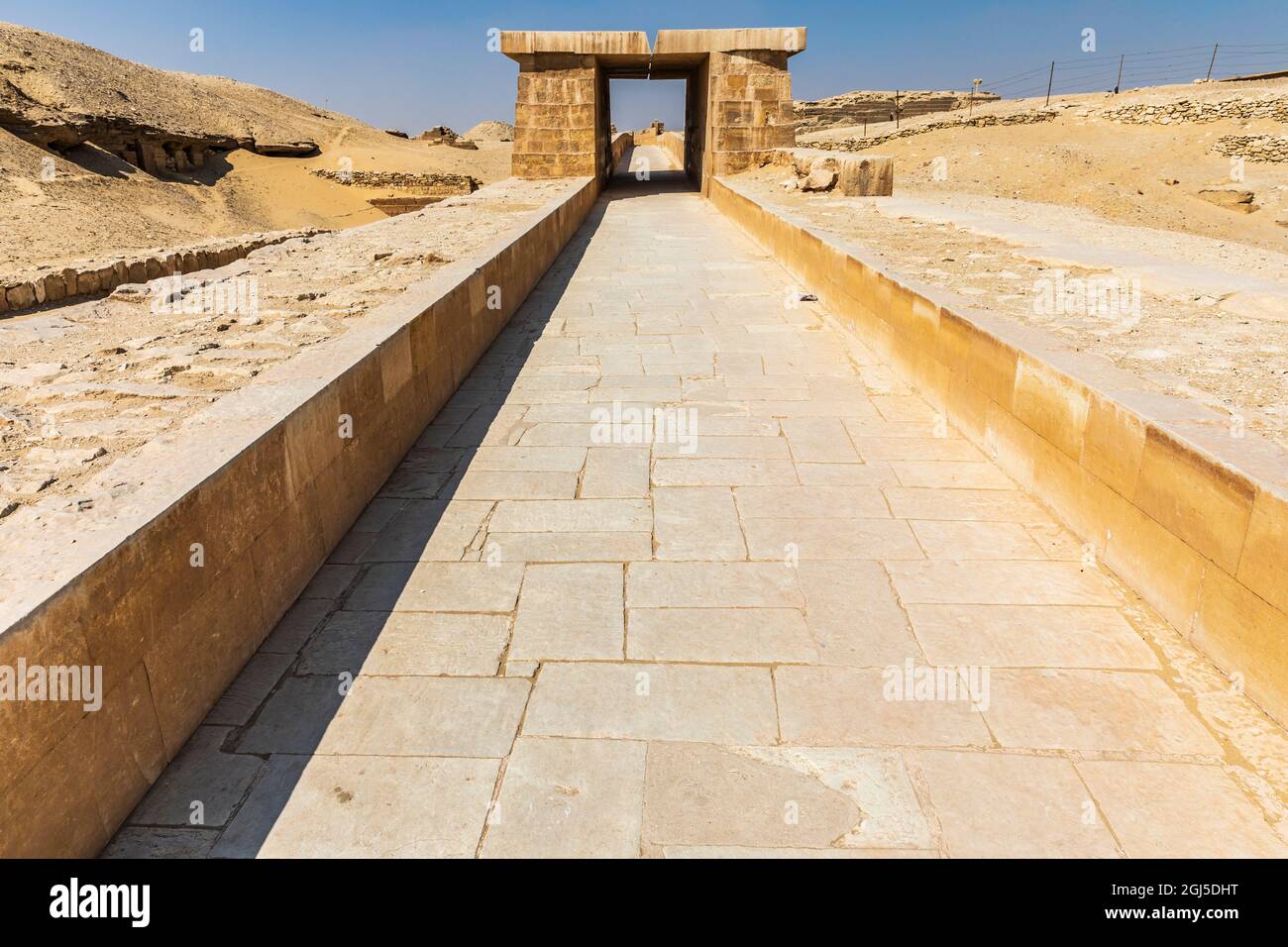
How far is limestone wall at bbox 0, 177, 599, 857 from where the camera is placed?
182 cm

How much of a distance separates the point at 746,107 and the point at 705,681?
16232 mm

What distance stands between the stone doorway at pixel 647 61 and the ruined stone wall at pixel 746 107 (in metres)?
0.02

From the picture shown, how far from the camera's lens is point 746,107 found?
1661cm

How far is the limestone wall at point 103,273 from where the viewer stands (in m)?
10.6

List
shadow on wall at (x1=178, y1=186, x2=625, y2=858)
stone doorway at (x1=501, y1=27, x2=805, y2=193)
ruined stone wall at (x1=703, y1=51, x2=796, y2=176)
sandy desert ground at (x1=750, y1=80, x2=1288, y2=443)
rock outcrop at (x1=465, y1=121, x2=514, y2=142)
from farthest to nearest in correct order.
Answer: rock outcrop at (x1=465, y1=121, x2=514, y2=142), ruined stone wall at (x1=703, y1=51, x2=796, y2=176), stone doorway at (x1=501, y1=27, x2=805, y2=193), sandy desert ground at (x1=750, y1=80, x2=1288, y2=443), shadow on wall at (x1=178, y1=186, x2=625, y2=858)

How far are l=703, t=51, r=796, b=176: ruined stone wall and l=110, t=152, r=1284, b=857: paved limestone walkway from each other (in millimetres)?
13666

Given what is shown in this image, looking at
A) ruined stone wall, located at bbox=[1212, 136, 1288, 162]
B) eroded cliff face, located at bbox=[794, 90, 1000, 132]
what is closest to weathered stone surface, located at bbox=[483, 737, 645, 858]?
ruined stone wall, located at bbox=[1212, 136, 1288, 162]

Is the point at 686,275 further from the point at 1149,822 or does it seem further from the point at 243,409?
the point at 1149,822

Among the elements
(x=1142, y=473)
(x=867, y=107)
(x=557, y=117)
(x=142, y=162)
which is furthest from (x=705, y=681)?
(x=867, y=107)

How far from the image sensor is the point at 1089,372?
11.4 ft

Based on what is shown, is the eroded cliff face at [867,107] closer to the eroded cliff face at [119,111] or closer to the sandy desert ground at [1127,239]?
the sandy desert ground at [1127,239]

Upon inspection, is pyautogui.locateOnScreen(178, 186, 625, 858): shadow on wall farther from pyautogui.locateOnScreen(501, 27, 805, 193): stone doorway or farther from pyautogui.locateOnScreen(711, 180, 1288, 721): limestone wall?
pyautogui.locateOnScreen(501, 27, 805, 193): stone doorway

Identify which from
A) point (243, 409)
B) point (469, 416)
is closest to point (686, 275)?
point (469, 416)
